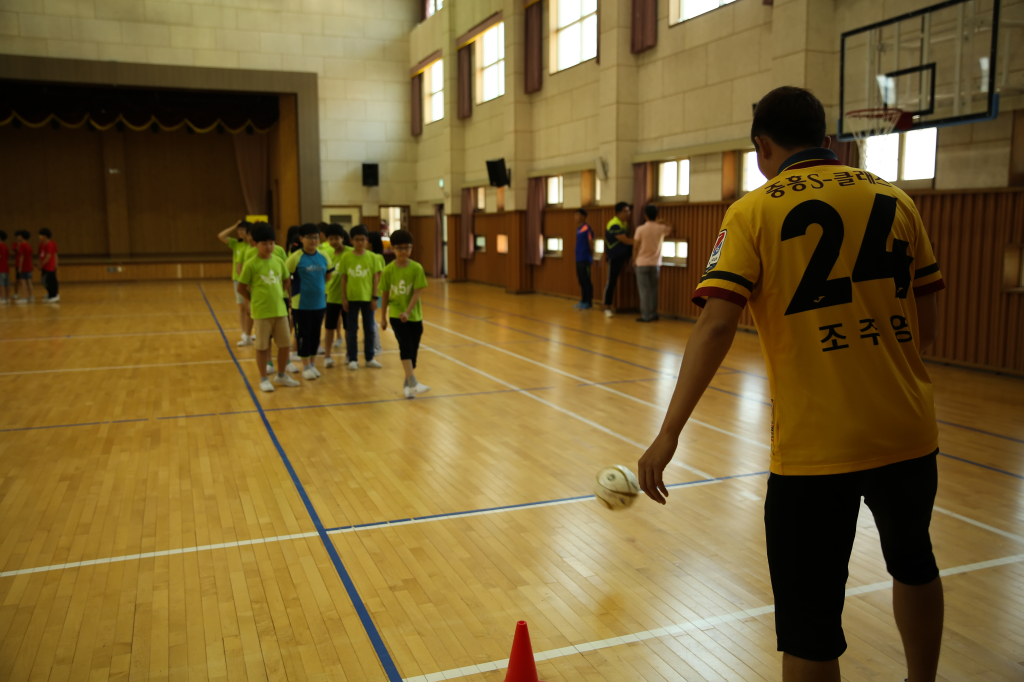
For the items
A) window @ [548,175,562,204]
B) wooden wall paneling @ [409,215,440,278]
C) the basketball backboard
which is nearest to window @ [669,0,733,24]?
the basketball backboard

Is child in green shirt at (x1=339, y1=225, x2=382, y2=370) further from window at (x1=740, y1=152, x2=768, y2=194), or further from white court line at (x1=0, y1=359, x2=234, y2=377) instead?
window at (x1=740, y1=152, x2=768, y2=194)

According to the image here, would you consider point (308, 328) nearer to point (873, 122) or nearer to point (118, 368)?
point (118, 368)

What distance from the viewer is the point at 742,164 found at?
39.1 feet

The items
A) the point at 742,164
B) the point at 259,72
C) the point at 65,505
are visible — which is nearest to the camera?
the point at 65,505

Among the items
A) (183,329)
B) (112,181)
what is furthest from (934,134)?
(112,181)

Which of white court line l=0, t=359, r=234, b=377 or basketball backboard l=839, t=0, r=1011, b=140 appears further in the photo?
white court line l=0, t=359, r=234, b=377

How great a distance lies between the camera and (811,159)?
204 cm

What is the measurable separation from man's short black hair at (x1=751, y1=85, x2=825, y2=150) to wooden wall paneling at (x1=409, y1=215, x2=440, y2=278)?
22.8 m

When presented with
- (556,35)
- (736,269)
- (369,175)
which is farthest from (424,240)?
(736,269)

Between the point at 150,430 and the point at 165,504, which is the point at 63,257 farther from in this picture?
the point at 165,504

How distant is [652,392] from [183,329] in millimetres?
8630

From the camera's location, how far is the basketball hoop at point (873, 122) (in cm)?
849

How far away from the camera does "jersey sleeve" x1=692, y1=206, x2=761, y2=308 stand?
6.41 ft

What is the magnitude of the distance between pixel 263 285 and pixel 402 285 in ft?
4.50
